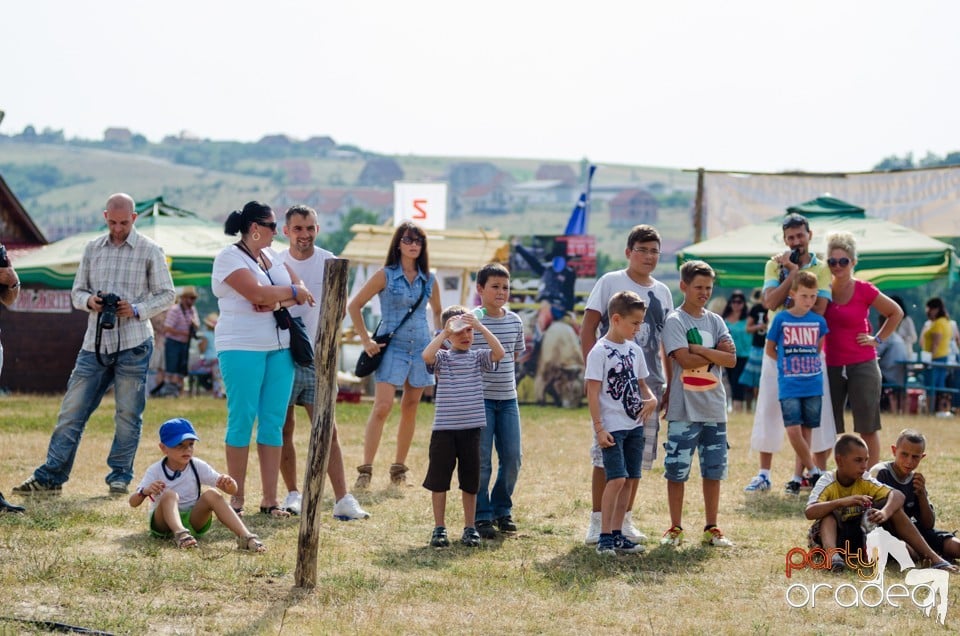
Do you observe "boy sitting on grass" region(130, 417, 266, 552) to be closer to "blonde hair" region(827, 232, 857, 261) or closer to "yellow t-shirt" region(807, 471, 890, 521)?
"yellow t-shirt" region(807, 471, 890, 521)

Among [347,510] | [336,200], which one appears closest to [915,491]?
[347,510]

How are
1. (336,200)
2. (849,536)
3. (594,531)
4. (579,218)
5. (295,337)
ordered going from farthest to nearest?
(336,200) → (579,218) → (295,337) → (594,531) → (849,536)

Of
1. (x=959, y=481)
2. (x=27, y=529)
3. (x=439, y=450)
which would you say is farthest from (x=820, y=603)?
(x=959, y=481)

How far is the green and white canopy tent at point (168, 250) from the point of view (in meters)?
19.2

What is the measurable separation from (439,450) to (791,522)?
2475 millimetres

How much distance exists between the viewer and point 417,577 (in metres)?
6.40

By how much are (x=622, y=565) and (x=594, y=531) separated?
62 cm

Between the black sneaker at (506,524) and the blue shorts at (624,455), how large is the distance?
0.79 meters

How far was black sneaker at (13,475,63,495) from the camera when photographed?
8.73m

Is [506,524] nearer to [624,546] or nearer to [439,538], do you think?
[439,538]

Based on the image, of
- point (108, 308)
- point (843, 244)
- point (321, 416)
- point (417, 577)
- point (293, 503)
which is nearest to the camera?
point (321, 416)

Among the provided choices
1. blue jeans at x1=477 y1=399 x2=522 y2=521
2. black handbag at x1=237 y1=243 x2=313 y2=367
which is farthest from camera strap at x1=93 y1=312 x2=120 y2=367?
blue jeans at x1=477 y1=399 x2=522 y2=521

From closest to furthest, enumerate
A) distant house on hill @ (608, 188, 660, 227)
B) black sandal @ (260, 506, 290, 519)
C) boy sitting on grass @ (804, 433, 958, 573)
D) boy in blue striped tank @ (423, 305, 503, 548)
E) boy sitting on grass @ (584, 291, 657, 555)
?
boy sitting on grass @ (804, 433, 958, 573), boy sitting on grass @ (584, 291, 657, 555), boy in blue striped tank @ (423, 305, 503, 548), black sandal @ (260, 506, 290, 519), distant house on hill @ (608, 188, 660, 227)

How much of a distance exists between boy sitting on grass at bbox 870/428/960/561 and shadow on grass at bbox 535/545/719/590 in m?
1.05
